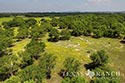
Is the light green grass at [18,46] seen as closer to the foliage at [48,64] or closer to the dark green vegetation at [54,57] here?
the dark green vegetation at [54,57]

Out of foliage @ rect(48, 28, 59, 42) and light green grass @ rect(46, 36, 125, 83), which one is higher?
foliage @ rect(48, 28, 59, 42)

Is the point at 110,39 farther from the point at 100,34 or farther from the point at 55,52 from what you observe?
→ the point at 55,52

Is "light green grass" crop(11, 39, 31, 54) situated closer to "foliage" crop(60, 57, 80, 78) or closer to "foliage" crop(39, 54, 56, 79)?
"foliage" crop(39, 54, 56, 79)

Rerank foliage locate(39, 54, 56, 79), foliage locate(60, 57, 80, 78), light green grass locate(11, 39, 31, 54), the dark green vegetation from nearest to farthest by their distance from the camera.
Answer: the dark green vegetation
foliage locate(39, 54, 56, 79)
foliage locate(60, 57, 80, 78)
light green grass locate(11, 39, 31, 54)

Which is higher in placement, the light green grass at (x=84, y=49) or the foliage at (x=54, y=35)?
the foliage at (x=54, y=35)

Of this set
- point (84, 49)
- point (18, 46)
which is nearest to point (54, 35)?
point (84, 49)

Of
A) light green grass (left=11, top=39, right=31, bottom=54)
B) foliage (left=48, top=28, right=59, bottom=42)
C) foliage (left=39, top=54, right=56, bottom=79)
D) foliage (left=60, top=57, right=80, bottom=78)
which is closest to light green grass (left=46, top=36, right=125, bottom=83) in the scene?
foliage (left=39, top=54, right=56, bottom=79)

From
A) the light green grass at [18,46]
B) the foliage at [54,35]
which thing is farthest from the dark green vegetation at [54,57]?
the light green grass at [18,46]

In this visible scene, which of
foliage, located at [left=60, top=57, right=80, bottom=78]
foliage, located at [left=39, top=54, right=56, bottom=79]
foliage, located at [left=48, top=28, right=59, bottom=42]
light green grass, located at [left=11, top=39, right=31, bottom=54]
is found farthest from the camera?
foliage, located at [left=48, top=28, right=59, bottom=42]

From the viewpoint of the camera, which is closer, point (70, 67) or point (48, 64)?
point (70, 67)

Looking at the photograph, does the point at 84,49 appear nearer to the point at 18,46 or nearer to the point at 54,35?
the point at 54,35

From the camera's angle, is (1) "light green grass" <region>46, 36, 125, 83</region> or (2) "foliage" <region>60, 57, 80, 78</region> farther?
(1) "light green grass" <region>46, 36, 125, 83</region>
